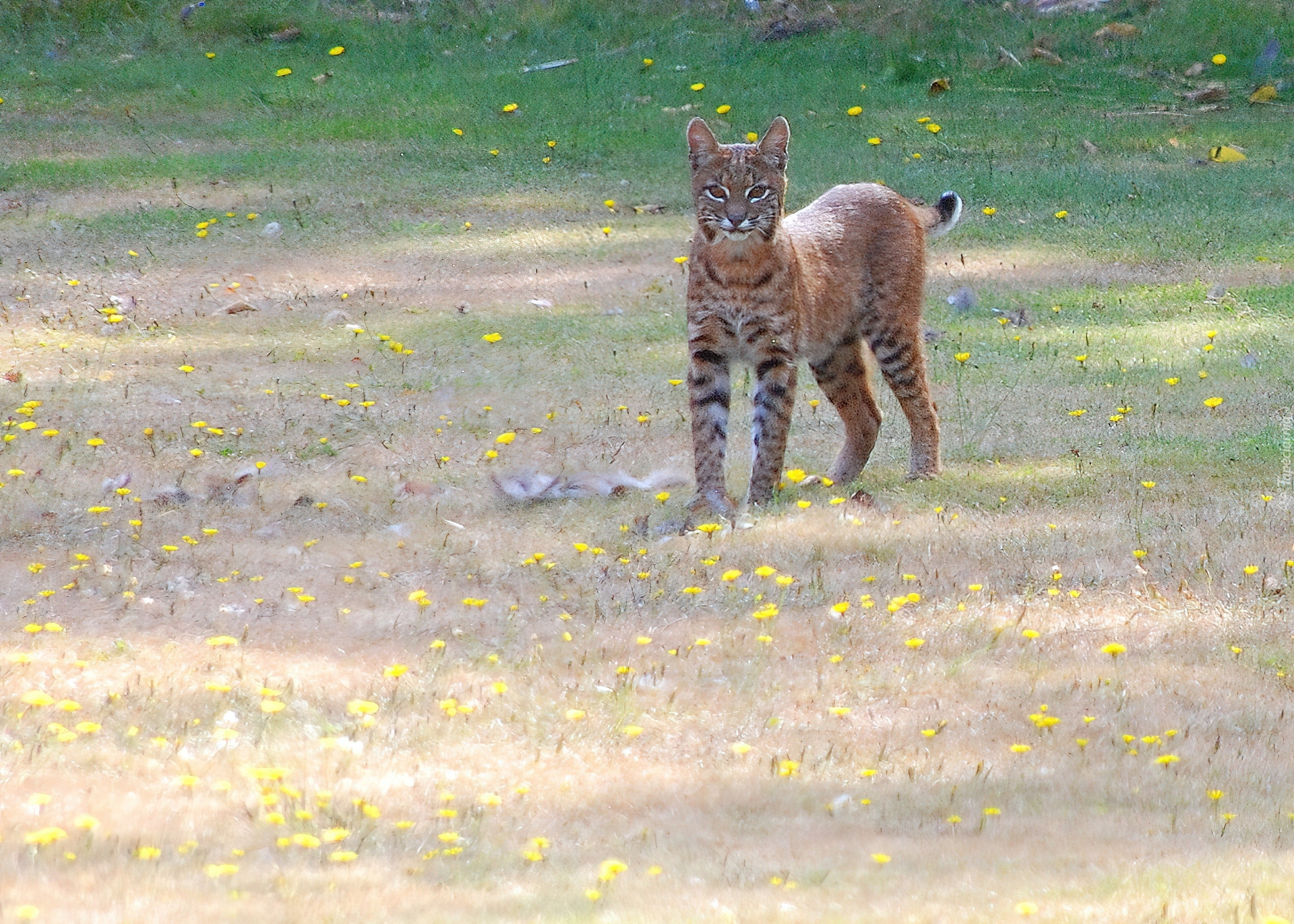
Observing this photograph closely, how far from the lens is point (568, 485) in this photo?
26.1ft

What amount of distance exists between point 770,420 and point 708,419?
0.31 meters

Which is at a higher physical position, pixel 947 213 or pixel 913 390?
pixel 947 213

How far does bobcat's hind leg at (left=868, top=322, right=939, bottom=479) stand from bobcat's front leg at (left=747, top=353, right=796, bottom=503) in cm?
80

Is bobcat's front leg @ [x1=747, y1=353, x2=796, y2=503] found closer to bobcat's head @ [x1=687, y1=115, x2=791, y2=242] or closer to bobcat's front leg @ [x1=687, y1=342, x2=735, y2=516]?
bobcat's front leg @ [x1=687, y1=342, x2=735, y2=516]

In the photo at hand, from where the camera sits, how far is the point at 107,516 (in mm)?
7355

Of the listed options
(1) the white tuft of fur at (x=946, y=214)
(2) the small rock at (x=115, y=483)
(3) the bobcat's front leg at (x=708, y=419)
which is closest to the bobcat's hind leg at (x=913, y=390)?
(1) the white tuft of fur at (x=946, y=214)

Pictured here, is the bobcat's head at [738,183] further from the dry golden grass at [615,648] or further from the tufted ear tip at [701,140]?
the dry golden grass at [615,648]

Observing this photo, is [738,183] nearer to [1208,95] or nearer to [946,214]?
[946,214]

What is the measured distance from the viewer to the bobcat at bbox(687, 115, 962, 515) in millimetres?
7598

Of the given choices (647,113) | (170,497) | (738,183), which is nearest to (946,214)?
(738,183)

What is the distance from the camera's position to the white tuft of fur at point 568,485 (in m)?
7.89

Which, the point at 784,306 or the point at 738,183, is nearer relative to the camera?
the point at 738,183

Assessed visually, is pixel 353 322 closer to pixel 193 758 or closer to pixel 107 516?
pixel 107 516

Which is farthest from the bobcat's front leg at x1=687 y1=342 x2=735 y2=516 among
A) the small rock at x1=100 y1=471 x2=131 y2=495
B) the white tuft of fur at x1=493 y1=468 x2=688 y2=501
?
the small rock at x1=100 y1=471 x2=131 y2=495
